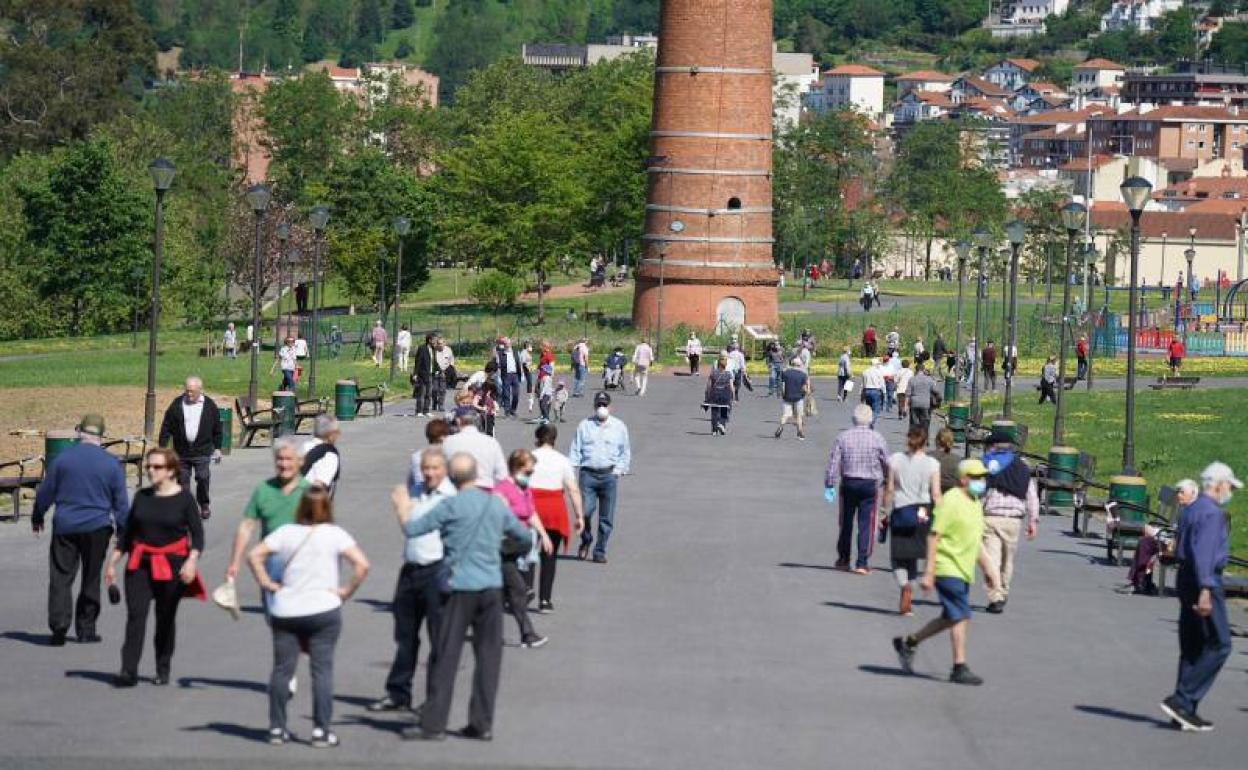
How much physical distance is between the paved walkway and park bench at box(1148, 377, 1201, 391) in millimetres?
33487

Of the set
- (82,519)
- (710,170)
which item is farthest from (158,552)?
(710,170)

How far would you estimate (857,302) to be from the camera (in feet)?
324

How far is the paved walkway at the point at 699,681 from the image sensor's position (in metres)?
14.5

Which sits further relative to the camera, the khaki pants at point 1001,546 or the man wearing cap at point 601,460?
the man wearing cap at point 601,460

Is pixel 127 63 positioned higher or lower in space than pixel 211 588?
higher

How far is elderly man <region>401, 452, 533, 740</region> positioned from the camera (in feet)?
47.1

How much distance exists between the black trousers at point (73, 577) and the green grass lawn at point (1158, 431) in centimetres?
1428

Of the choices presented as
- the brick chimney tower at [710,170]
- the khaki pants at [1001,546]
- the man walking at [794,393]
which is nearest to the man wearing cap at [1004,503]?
the khaki pants at [1001,546]

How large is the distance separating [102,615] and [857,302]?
80.9m

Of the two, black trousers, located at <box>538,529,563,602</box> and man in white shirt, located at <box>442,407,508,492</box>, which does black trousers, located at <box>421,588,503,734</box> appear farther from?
black trousers, located at <box>538,529,563,602</box>

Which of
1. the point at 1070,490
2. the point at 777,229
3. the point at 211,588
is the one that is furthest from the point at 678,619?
the point at 777,229

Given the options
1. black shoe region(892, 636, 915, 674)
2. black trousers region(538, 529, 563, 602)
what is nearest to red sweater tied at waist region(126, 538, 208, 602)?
black trousers region(538, 529, 563, 602)

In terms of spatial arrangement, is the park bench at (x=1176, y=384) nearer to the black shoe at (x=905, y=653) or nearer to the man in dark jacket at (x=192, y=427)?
the man in dark jacket at (x=192, y=427)

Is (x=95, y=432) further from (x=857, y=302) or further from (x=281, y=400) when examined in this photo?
(x=857, y=302)
